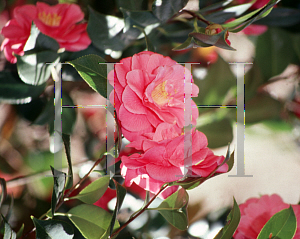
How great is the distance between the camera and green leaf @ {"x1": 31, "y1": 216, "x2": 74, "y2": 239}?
219mm

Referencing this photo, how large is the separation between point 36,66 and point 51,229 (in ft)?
0.55

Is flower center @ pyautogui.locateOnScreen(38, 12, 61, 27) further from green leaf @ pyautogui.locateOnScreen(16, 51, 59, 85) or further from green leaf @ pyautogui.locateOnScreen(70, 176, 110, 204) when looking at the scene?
green leaf @ pyautogui.locateOnScreen(70, 176, 110, 204)

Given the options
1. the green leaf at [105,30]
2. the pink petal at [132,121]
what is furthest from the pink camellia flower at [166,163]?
the green leaf at [105,30]

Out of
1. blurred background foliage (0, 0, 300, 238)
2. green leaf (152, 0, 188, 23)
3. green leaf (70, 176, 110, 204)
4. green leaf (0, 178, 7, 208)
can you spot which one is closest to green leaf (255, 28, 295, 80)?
blurred background foliage (0, 0, 300, 238)

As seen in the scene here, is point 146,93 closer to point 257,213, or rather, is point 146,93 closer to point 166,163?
point 166,163

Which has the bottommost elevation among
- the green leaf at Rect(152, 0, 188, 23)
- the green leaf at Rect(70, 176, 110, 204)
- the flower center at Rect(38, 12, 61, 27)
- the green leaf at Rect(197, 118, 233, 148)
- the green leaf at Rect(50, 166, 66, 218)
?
the green leaf at Rect(70, 176, 110, 204)

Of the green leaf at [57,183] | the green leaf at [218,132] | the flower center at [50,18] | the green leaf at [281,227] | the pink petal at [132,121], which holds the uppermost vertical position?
the flower center at [50,18]

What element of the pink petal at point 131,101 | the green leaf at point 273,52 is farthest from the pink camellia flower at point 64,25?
the green leaf at point 273,52

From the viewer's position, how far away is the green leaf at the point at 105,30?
27cm

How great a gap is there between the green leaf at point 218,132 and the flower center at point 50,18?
0.21m

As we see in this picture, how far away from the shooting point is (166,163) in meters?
0.21

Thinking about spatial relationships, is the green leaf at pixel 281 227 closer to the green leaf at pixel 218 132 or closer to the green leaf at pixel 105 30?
the green leaf at pixel 218 132

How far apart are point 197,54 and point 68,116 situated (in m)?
0.17

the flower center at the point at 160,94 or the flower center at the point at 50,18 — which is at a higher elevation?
the flower center at the point at 50,18
